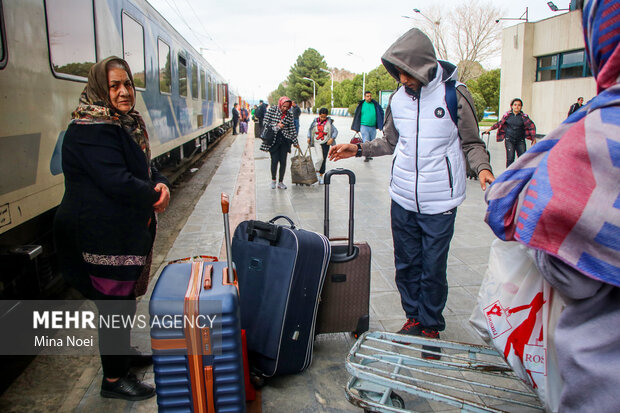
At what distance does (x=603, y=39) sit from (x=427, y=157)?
1655mm

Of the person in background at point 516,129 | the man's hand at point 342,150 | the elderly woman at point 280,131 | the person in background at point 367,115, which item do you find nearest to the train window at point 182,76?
the elderly woman at point 280,131

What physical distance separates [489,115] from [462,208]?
1644 inches

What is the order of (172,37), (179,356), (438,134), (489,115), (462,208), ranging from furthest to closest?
(489,115) → (172,37) → (462,208) → (438,134) → (179,356)

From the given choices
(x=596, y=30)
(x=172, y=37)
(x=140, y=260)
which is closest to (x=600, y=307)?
(x=596, y=30)

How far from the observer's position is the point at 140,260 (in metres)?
2.57

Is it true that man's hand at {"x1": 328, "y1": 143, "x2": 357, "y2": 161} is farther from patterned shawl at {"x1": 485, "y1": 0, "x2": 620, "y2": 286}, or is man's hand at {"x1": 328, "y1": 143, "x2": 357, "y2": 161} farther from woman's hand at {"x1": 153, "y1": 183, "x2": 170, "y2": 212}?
patterned shawl at {"x1": 485, "y1": 0, "x2": 620, "y2": 286}

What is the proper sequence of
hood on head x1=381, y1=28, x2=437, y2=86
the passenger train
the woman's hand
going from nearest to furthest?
the woman's hand
hood on head x1=381, y1=28, x2=437, y2=86
the passenger train

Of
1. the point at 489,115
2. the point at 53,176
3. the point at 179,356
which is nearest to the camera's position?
the point at 179,356

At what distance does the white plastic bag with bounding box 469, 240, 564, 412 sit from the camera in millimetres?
1472

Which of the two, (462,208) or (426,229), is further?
(462,208)

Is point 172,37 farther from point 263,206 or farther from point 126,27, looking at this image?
point 263,206

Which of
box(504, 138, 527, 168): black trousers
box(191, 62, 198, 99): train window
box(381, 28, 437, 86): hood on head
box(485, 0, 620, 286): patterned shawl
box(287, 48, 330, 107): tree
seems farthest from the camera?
box(287, 48, 330, 107): tree

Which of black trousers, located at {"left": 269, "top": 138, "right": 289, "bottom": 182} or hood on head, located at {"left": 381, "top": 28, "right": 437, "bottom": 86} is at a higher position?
hood on head, located at {"left": 381, "top": 28, "right": 437, "bottom": 86}

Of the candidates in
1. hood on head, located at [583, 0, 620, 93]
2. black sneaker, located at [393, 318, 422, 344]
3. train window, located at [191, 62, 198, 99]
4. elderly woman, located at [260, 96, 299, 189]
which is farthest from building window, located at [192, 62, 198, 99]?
hood on head, located at [583, 0, 620, 93]
